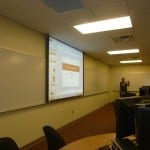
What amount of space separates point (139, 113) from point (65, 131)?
4101 millimetres

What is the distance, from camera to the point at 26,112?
3838 millimetres

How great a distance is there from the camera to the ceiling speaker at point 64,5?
2695 mm

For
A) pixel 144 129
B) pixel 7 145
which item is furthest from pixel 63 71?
pixel 144 129

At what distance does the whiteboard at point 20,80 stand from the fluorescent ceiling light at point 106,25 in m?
1.26

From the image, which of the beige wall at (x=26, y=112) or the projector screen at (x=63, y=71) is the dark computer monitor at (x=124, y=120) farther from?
the projector screen at (x=63, y=71)

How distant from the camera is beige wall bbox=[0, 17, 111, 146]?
3366 millimetres

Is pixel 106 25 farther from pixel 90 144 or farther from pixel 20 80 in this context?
pixel 90 144

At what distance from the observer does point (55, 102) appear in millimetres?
4957

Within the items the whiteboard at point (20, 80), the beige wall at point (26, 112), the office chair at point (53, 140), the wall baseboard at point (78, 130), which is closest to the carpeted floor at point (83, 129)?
the wall baseboard at point (78, 130)

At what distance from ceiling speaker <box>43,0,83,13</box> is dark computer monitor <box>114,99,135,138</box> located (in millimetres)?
1728

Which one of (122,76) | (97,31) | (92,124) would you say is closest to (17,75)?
(97,31)

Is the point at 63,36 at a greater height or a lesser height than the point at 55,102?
greater

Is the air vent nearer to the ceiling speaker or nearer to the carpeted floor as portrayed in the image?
the ceiling speaker

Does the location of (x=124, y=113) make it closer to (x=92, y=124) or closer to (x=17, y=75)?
(x=17, y=75)
